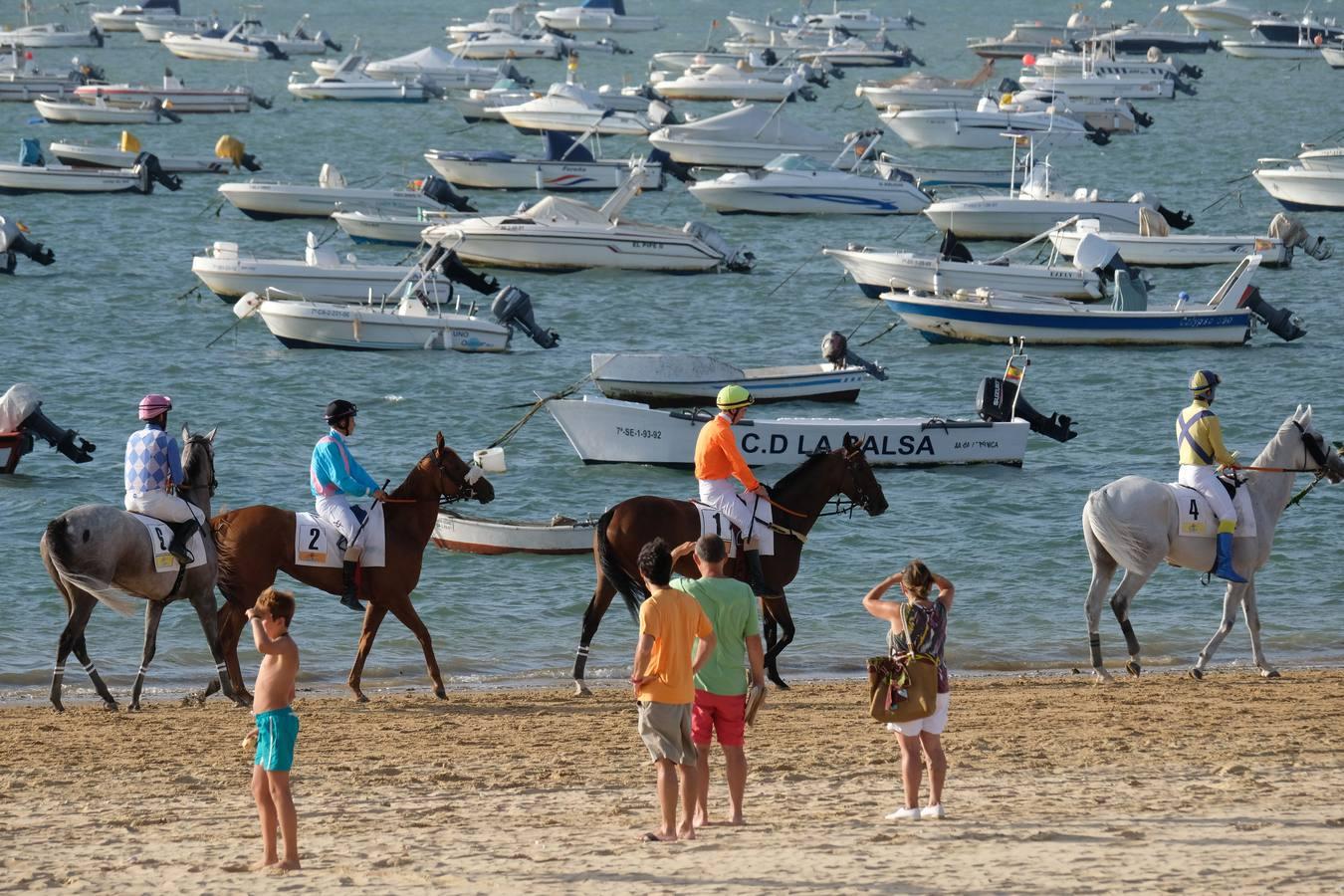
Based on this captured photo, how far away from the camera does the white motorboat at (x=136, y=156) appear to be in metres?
59.2

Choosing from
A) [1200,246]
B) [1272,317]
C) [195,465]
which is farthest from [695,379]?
[1200,246]

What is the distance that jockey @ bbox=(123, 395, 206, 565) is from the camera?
14617mm

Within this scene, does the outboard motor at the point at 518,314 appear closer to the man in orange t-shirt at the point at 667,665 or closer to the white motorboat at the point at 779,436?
the white motorboat at the point at 779,436

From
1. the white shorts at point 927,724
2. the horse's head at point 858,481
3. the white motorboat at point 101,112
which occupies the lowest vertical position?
the white motorboat at point 101,112

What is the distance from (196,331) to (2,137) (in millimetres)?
40278

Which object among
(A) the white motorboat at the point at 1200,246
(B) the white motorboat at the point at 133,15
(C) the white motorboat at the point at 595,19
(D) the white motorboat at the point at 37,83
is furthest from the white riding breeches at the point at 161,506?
(B) the white motorboat at the point at 133,15

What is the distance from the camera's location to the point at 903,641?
1077 centimetres

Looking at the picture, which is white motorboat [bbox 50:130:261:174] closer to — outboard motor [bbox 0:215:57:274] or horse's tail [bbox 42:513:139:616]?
outboard motor [bbox 0:215:57:274]

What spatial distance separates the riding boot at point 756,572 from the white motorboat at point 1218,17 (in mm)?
115173

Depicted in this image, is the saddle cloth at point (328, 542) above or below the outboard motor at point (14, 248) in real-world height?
above

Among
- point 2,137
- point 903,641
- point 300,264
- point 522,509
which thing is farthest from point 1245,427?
point 2,137

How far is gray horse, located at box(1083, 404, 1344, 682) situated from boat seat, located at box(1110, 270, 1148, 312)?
19.1 metres

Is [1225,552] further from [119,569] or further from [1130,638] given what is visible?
[119,569]

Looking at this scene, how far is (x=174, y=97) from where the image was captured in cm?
7975
